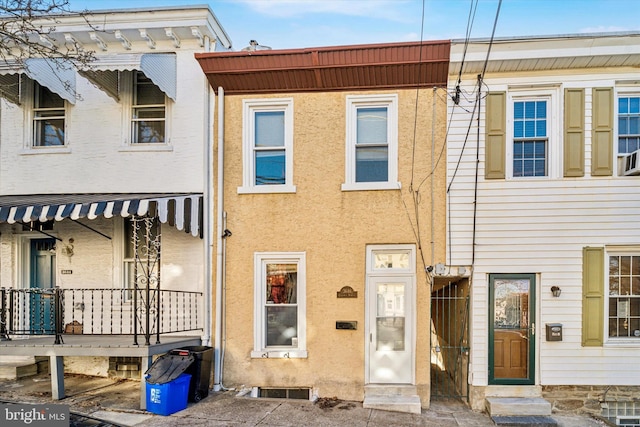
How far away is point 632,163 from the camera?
23.7ft

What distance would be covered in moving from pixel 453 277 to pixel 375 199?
2.02 meters

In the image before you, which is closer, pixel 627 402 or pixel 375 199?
pixel 627 402

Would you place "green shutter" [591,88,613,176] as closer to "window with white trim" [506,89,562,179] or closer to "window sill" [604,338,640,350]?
"window with white trim" [506,89,562,179]

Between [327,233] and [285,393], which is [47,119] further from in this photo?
[285,393]

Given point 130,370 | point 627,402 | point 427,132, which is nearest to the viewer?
point 627,402

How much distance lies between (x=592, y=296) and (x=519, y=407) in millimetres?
2313

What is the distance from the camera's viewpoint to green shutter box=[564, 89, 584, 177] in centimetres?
739

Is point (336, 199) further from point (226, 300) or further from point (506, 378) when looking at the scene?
point (506, 378)

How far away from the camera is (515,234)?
7453 mm

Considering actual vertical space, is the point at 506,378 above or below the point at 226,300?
below

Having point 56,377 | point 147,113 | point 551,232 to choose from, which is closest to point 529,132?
point 551,232

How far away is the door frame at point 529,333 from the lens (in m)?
7.34

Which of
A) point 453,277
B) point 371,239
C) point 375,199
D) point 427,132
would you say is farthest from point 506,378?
point 427,132

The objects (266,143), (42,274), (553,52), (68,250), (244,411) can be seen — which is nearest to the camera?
(244,411)
